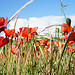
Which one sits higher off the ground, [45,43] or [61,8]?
[61,8]

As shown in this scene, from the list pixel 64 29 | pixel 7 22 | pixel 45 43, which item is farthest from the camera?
pixel 45 43

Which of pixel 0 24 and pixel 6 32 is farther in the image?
pixel 6 32

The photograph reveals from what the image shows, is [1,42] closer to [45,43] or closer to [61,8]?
[61,8]

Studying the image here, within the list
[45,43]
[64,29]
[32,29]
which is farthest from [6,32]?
[45,43]

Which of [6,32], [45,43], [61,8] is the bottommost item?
[45,43]

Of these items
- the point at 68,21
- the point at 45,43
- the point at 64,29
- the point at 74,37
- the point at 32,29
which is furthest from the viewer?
the point at 45,43

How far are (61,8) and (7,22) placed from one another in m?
0.44

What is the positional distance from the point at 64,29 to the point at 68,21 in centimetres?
61

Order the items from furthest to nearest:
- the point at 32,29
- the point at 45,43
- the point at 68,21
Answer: the point at 45,43
the point at 32,29
the point at 68,21

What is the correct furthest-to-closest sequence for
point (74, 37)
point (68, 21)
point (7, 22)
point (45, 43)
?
1. point (45, 43)
2. point (74, 37)
3. point (7, 22)
4. point (68, 21)

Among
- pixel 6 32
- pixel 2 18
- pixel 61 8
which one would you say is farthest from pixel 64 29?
pixel 2 18

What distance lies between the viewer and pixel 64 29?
1.07 m

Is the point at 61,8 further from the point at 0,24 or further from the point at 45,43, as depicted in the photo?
the point at 45,43

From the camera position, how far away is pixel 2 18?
0.64 metres
